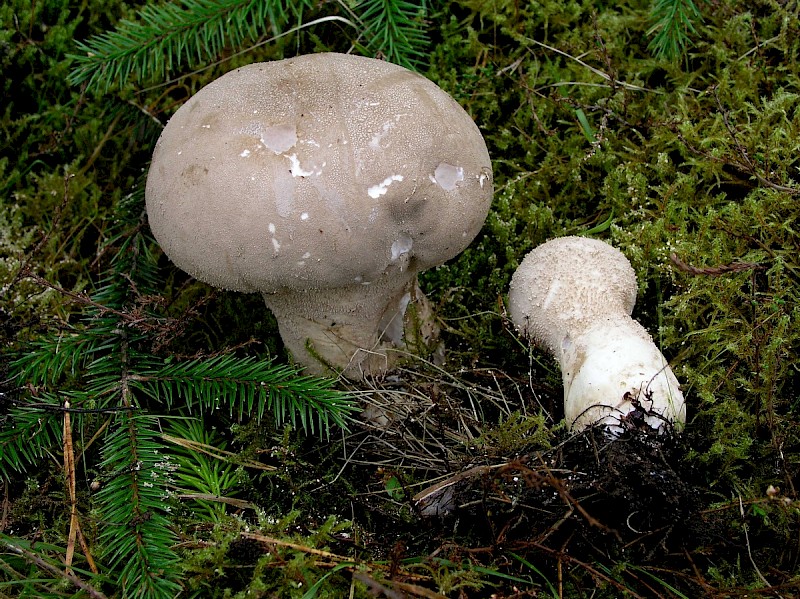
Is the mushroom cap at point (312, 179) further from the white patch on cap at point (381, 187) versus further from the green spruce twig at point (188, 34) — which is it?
the green spruce twig at point (188, 34)

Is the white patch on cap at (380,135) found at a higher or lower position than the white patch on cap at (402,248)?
higher

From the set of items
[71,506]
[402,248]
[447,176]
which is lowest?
[71,506]

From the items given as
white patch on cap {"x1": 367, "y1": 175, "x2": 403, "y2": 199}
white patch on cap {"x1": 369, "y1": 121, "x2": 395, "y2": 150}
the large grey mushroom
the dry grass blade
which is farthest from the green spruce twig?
the dry grass blade

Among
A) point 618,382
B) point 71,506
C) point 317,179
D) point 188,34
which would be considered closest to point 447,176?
point 317,179

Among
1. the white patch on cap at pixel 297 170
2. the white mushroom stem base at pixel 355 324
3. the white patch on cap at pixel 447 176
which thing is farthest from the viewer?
the white mushroom stem base at pixel 355 324

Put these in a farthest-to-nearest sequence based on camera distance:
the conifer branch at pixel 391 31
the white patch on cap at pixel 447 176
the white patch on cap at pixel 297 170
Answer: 1. the conifer branch at pixel 391 31
2. the white patch on cap at pixel 447 176
3. the white patch on cap at pixel 297 170

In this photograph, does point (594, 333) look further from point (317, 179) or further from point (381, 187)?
point (317, 179)

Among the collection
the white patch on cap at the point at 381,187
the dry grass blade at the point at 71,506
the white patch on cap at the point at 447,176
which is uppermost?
the white patch on cap at the point at 381,187

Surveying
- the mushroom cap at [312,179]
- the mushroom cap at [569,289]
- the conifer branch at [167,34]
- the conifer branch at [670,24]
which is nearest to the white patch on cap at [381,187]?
the mushroom cap at [312,179]
